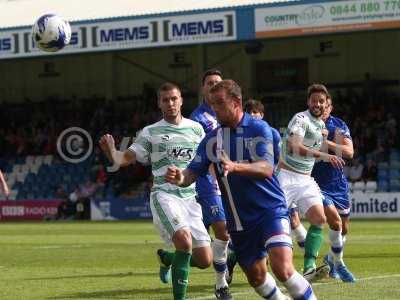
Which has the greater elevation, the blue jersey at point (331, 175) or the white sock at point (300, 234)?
the blue jersey at point (331, 175)

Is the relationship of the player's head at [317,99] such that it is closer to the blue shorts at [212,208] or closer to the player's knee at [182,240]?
the blue shorts at [212,208]

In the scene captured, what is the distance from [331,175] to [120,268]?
144 inches

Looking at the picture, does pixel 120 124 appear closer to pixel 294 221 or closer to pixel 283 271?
pixel 294 221

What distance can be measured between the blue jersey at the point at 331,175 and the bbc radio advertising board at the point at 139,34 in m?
19.6

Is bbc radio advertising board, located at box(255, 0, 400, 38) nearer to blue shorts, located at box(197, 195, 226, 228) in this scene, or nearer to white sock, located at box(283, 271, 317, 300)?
blue shorts, located at box(197, 195, 226, 228)

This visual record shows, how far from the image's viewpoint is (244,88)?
40219mm

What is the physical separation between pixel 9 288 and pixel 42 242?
1061cm

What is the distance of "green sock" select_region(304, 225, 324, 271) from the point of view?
42.1 feet

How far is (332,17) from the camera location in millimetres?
31188

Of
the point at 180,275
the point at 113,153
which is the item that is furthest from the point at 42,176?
the point at 113,153

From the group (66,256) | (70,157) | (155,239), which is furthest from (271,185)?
(70,157)

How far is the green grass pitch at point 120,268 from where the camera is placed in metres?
12.0

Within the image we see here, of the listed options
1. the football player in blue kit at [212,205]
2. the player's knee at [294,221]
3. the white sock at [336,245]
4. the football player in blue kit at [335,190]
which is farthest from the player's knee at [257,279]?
the player's knee at [294,221]

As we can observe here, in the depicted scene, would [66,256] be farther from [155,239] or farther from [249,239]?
[249,239]
